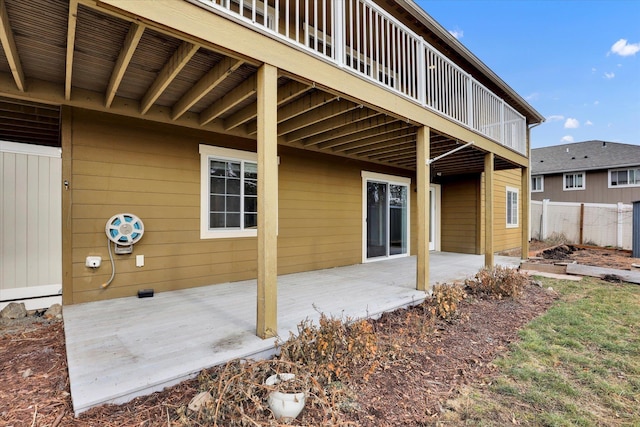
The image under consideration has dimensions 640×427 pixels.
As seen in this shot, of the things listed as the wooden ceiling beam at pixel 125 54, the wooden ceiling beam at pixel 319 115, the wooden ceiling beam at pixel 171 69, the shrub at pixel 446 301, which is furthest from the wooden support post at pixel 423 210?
the wooden ceiling beam at pixel 125 54

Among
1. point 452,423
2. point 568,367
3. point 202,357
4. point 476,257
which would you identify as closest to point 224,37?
point 202,357

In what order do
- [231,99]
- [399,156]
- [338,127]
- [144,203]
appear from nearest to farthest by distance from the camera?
1. [231,99]
2. [144,203]
3. [338,127]
4. [399,156]

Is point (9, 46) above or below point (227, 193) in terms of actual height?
above

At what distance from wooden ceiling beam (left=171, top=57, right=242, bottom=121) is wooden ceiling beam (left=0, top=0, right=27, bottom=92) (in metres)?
1.45

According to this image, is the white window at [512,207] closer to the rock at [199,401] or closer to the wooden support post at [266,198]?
the wooden support post at [266,198]

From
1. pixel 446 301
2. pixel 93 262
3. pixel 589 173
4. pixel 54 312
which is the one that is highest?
pixel 589 173

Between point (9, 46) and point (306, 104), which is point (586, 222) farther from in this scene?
point (9, 46)

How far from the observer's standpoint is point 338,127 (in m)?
4.78

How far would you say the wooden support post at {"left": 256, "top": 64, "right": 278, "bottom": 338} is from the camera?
103 inches

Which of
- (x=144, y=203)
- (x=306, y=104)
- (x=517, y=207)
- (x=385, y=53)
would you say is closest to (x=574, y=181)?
(x=517, y=207)

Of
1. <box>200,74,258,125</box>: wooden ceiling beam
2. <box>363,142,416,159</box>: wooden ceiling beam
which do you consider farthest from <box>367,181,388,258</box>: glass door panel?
<box>200,74,258,125</box>: wooden ceiling beam

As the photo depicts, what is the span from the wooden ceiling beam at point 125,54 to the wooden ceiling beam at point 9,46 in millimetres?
714

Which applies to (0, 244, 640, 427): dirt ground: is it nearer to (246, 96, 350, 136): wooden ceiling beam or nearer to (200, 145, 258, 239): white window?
(200, 145, 258, 239): white window

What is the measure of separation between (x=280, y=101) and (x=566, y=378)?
3.81 m
